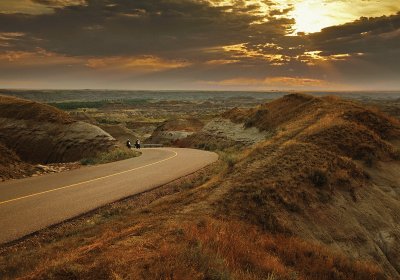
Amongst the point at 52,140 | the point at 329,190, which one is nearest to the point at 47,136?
the point at 52,140

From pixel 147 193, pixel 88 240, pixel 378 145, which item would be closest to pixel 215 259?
pixel 88 240

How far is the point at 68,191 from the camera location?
15.8m

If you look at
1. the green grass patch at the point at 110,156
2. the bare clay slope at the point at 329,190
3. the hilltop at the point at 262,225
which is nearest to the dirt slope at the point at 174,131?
the green grass patch at the point at 110,156

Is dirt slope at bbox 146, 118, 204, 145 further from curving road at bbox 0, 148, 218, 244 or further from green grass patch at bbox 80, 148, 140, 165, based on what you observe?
curving road at bbox 0, 148, 218, 244

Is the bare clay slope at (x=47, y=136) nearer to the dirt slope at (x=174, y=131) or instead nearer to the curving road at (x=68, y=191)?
the curving road at (x=68, y=191)

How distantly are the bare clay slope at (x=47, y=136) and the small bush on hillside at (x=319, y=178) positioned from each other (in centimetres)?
1910

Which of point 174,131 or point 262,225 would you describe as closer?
point 262,225

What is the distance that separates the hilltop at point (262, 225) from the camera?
713cm

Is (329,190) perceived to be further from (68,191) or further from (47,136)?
(47,136)

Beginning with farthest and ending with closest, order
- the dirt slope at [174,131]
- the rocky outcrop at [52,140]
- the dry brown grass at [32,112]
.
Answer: the dirt slope at [174,131], the dry brown grass at [32,112], the rocky outcrop at [52,140]

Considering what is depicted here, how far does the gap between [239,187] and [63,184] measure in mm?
8516

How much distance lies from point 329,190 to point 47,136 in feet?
77.3

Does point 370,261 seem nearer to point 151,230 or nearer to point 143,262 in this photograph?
point 151,230

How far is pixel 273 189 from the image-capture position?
13117 millimetres
